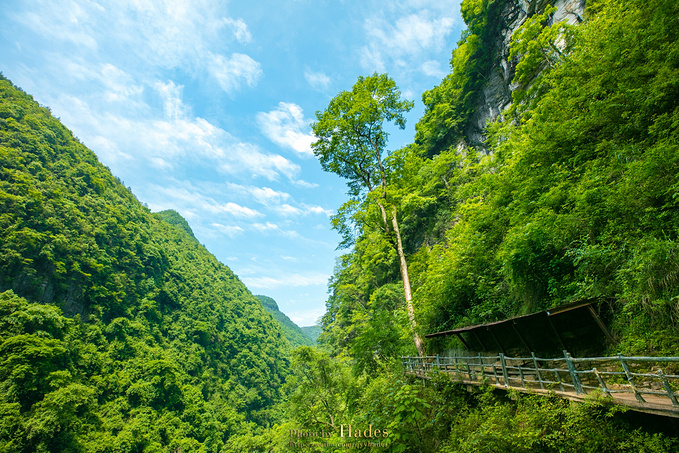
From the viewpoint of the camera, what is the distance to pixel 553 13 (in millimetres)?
17203

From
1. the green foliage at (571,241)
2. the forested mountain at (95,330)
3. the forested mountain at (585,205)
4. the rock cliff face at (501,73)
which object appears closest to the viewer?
the green foliage at (571,241)

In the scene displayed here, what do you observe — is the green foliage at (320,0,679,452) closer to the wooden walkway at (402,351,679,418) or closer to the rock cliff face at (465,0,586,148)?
the wooden walkway at (402,351,679,418)

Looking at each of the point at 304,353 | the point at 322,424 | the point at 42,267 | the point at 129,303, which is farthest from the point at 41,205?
the point at 322,424

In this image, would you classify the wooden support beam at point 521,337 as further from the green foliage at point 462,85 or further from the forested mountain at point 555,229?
the green foliage at point 462,85

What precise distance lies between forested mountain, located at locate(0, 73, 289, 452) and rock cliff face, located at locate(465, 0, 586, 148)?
60.4 metres

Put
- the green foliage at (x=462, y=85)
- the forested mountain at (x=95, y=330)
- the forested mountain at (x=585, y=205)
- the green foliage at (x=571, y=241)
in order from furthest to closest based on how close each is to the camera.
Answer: the forested mountain at (x=95, y=330) < the green foliage at (x=462, y=85) < the forested mountain at (x=585, y=205) < the green foliage at (x=571, y=241)

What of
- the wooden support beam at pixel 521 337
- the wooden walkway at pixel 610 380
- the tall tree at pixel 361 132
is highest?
the tall tree at pixel 361 132

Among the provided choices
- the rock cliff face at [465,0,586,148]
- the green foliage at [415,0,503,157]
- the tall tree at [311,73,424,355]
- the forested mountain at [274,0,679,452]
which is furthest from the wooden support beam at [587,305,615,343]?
the green foliage at [415,0,503,157]

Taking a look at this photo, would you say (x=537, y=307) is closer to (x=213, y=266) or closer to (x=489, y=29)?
(x=489, y=29)

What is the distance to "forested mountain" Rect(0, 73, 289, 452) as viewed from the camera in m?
36.6

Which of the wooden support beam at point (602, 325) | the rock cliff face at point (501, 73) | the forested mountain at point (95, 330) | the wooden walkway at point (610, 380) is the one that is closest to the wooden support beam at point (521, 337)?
the wooden walkway at point (610, 380)

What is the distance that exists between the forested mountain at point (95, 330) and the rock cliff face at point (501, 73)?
198 ft

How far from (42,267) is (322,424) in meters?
68.9

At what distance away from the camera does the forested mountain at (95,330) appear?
36625 millimetres
